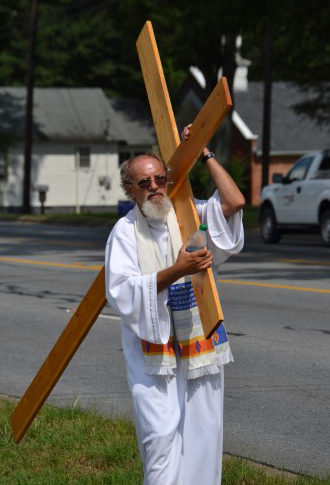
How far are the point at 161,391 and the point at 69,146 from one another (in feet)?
181

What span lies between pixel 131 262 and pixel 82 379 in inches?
191

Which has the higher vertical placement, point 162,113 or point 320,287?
point 162,113

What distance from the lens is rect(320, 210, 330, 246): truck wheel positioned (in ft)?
81.7

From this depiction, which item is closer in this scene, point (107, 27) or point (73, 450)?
point (73, 450)

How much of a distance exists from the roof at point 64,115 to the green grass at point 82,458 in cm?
5116

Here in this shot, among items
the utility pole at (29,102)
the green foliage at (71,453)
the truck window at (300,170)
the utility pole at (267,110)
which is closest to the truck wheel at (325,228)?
the truck window at (300,170)

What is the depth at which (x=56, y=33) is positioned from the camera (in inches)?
2596

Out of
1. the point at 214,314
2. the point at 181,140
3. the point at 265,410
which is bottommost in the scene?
the point at 265,410

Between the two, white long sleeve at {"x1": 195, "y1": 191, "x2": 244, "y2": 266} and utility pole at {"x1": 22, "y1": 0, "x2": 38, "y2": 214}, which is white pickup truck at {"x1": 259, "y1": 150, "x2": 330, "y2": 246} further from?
utility pole at {"x1": 22, "y1": 0, "x2": 38, "y2": 214}

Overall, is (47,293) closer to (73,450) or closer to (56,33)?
(73,450)

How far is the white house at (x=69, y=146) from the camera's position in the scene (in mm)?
59094

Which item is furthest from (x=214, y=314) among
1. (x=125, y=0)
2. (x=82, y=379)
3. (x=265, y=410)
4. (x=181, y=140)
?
(x=125, y=0)

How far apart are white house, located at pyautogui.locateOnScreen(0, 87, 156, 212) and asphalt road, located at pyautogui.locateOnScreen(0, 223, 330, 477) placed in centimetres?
3796

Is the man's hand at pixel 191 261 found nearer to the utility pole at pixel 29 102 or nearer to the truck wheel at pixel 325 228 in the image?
the truck wheel at pixel 325 228
